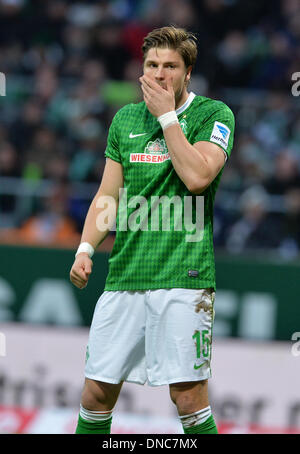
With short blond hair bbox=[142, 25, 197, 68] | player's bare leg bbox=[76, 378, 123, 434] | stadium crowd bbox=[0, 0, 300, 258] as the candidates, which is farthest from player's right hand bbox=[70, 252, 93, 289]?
stadium crowd bbox=[0, 0, 300, 258]

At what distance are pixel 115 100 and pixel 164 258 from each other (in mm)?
6329

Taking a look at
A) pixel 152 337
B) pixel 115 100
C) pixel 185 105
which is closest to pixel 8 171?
pixel 115 100

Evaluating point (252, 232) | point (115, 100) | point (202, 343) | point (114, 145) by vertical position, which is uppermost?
point (115, 100)

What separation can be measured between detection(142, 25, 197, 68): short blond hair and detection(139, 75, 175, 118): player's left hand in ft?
0.57

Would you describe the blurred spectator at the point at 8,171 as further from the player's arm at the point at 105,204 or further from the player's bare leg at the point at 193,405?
the player's bare leg at the point at 193,405

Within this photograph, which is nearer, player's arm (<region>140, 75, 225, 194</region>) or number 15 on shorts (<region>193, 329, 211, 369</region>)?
player's arm (<region>140, 75, 225, 194</region>)

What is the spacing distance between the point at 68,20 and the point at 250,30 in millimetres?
2432

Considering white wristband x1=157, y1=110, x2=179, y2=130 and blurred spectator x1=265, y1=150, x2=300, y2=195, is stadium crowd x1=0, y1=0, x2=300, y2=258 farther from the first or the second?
white wristband x1=157, y1=110, x2=179, y2=130

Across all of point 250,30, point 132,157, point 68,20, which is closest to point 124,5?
point 68,20

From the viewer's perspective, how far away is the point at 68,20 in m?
10.9

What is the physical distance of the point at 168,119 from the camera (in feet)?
11.2

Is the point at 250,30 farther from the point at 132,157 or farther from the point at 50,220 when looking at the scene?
the point at 132,157

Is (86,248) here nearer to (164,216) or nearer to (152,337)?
(164,216)

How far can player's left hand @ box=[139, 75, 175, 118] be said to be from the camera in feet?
11.3
